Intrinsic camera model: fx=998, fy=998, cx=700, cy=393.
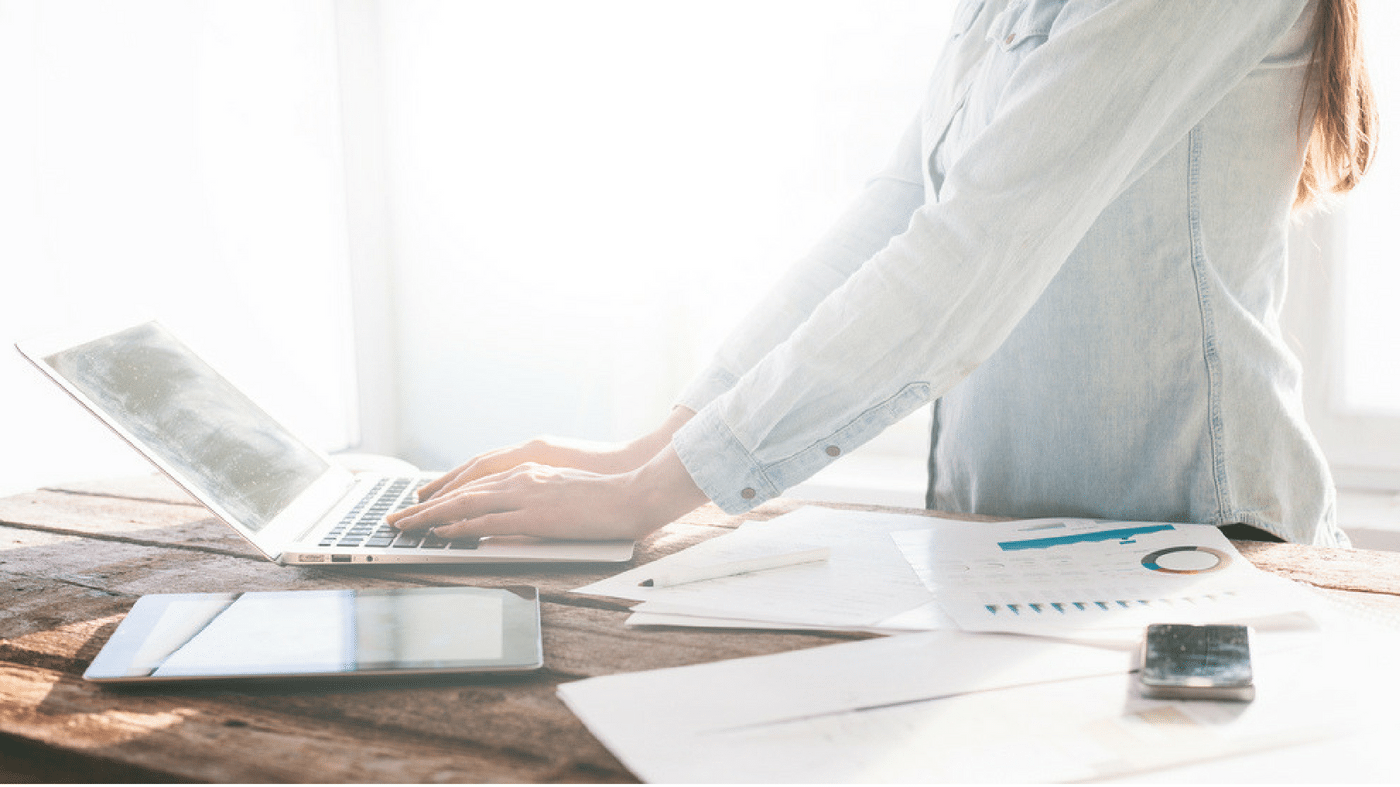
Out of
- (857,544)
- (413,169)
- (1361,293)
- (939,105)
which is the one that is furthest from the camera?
(413,169)

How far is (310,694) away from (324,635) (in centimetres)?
6

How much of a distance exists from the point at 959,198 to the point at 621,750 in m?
0.46

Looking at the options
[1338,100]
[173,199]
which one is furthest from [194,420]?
[173,199]

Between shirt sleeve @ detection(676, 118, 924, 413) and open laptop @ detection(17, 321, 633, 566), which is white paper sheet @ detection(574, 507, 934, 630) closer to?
open laptop @ detection(17, 321, 633, 566)

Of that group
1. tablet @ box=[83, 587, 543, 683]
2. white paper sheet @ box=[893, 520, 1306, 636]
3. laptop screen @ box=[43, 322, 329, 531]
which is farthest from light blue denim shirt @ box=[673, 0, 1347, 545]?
laptop screen @ box=[43, 322, 329, 531]

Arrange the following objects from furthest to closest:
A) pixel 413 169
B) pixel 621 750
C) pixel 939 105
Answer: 1. pixel 413 169
2. pixel 939 105
3. pixel 621 750

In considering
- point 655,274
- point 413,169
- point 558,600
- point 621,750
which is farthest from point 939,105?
point 413,169

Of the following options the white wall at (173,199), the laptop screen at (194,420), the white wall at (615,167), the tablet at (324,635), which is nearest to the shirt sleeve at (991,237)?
the tablet at (324,635)

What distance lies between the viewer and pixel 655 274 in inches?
81.4

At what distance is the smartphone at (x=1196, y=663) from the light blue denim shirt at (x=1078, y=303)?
27 cm

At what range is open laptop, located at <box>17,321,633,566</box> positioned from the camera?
720 millimetres

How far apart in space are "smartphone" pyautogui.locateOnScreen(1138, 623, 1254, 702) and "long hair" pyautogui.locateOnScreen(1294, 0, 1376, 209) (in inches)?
19.7

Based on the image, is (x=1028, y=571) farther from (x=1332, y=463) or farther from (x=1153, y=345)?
(x=1332, y=463)

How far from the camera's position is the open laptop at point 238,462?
720 mm
